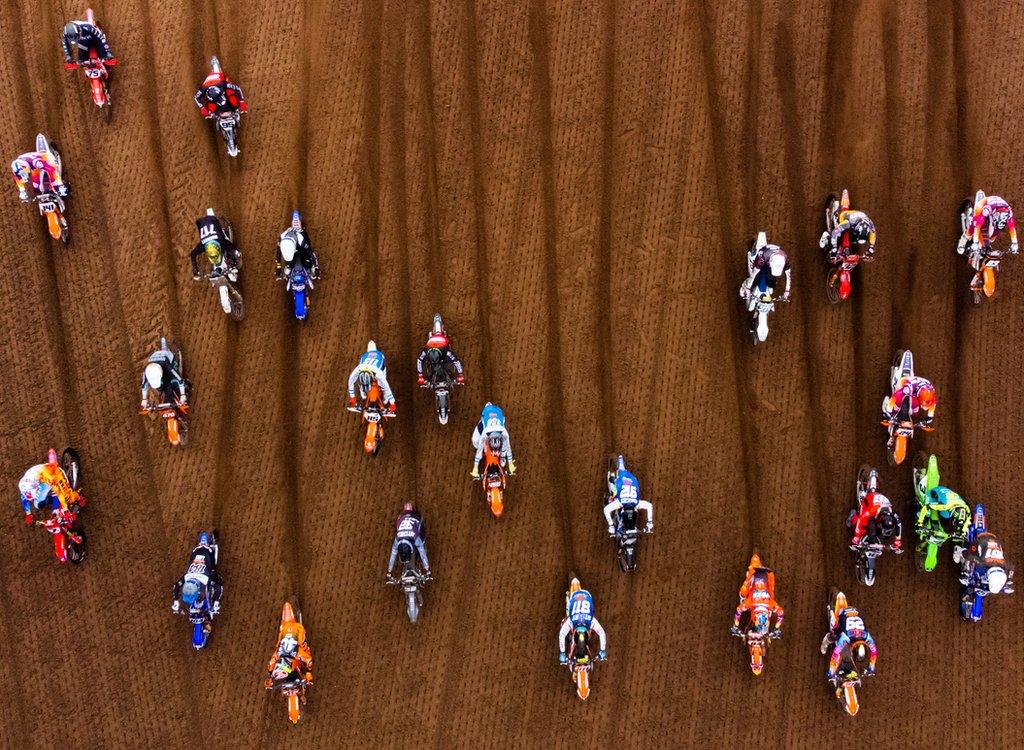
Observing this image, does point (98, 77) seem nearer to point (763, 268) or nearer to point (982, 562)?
point (763, 268)

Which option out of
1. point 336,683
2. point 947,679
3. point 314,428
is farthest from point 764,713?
point 314,428

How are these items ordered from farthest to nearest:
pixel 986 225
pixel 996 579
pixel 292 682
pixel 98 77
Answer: pixel 98 77 < pixel 986 225 < pixel 292 682 < pixel 996 579

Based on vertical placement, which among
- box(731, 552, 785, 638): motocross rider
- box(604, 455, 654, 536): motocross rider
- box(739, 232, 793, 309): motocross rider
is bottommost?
box(731, 552, 785, 638): motocross rider

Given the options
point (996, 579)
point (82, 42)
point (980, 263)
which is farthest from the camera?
point (82, 42)

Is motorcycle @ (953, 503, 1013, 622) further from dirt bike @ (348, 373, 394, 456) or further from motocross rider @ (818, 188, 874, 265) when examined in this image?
dirt bike @ (348, 373, 394, 456)

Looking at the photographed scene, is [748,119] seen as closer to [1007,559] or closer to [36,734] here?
[1007,559]

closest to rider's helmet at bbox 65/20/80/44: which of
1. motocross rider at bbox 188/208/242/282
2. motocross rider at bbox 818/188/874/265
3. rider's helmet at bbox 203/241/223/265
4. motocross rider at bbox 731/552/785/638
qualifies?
motocross rider at bbox 188/208/242/282

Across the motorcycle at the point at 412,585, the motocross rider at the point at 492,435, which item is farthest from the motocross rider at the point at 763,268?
the motorcycle at the point at 412,585

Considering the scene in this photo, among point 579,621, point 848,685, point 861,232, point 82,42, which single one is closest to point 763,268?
point 861,232
